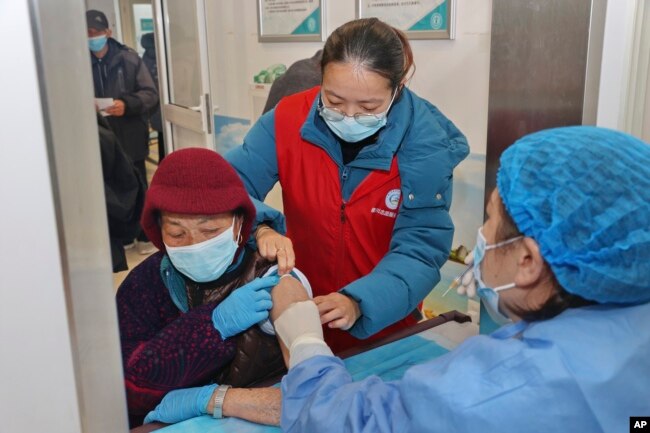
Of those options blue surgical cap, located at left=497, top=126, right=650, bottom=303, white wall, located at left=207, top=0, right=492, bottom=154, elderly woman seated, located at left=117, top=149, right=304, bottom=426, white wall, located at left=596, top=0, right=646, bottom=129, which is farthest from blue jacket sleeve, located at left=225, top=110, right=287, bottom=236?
white wall, located at left=207, top=0, right=492, bottom=154

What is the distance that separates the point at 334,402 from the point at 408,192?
0.71 meters

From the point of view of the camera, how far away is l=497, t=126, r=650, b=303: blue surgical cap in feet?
2.47

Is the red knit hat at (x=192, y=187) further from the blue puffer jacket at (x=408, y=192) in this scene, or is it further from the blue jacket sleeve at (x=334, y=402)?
the blue jacket sleeve at (x=334, y=402)

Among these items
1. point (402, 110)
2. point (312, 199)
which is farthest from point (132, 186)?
point (402, 110)

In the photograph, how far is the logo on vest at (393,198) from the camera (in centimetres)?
156

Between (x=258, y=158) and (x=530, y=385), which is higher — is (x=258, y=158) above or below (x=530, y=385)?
above

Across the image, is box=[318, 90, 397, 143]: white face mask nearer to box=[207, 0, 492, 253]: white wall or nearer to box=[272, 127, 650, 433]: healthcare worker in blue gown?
box=[272, 127, 650, 433]: healthcare worker in blue gown

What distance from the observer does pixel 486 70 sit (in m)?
2.41

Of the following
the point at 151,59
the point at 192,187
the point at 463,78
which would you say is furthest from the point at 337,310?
the point at 151,59

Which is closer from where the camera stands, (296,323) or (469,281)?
(469,281)

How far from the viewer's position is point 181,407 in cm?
125

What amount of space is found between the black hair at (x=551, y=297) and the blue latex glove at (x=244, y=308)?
23.9 inches

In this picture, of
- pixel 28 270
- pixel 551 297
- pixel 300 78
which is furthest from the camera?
pixel 300 78

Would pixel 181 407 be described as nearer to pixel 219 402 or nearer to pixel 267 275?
pixel 219 402
